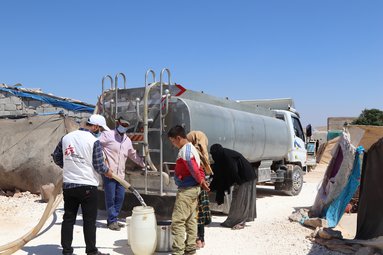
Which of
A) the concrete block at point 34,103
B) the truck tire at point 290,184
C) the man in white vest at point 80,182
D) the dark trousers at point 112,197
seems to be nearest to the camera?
the man in white vest at point 80,182

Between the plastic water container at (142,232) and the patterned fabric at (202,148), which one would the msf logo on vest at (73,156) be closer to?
the plastic water container at (142,232)

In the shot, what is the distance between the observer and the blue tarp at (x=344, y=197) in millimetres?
7031

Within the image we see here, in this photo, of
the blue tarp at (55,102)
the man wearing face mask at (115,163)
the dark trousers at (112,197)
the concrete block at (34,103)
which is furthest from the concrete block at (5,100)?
the dark trousers at (112,197)

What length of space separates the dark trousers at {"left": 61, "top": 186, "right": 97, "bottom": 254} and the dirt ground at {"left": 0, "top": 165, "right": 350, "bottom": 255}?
574mm

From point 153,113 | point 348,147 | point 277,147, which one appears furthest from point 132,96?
point 277,147

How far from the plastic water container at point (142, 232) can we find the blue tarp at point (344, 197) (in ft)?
11.5

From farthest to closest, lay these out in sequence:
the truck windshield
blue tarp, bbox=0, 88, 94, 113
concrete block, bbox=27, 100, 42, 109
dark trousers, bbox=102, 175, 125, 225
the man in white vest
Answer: concrete block, bbox=27, 100, 42, 109, blue tarp, bbox=0, 88, 94, 113, the truck windshield, dark trousers, bbox=102, 175, 125, 225, the man in white vest

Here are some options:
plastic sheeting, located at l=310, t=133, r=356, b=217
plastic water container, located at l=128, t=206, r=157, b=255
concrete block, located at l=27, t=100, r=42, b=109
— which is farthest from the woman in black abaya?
concrete block, located at l=27, t=100, r=42, b=109

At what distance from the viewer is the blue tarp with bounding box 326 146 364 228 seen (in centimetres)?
703

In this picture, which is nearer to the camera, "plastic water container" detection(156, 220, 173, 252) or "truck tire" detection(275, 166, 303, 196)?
"plastic water container" detection(156, 220, 173, 252)

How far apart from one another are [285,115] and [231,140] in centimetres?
421

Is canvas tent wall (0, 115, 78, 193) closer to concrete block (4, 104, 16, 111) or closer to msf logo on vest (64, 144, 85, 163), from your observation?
concrete block (4, 104, 16, 111)

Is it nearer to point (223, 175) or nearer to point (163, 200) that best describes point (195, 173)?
point (223, 175)

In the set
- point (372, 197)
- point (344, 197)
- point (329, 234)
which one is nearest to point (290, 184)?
point (344, 197)
